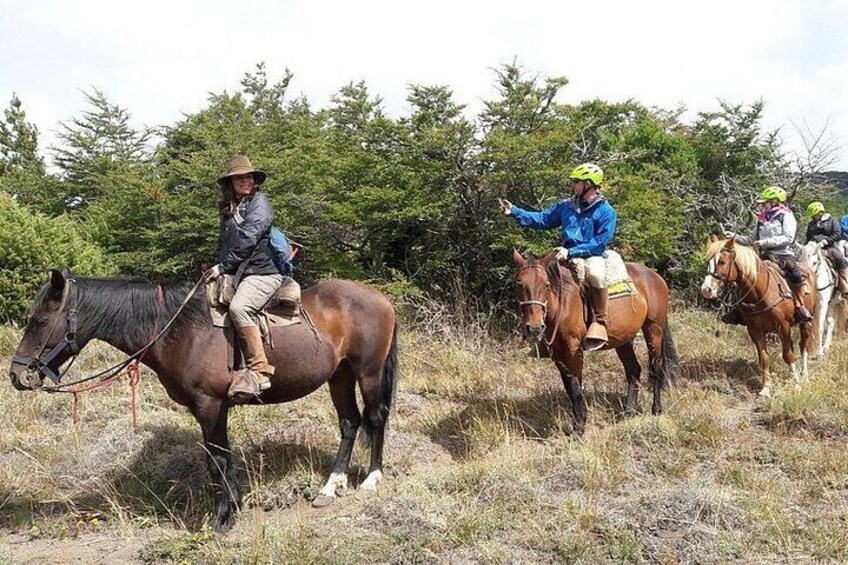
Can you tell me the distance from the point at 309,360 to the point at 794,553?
355cm

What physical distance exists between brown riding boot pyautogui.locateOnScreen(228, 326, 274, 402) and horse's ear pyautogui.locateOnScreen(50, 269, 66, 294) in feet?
4.04

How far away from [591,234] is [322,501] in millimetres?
3520

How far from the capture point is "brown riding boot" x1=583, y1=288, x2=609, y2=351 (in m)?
6.67

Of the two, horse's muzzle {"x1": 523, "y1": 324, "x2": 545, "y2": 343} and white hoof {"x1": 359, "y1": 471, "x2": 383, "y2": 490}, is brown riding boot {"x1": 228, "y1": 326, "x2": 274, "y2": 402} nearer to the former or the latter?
white hoof {"x1": 359, "y1": 471, "x2": 383, "y2": 490}

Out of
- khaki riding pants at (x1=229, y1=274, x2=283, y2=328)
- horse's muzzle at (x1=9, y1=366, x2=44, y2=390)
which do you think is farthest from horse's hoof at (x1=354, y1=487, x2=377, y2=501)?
horse's muzzle at (x1=9, y1=366, x2=44, y2=390)

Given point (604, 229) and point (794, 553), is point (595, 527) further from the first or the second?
point (604, 229)

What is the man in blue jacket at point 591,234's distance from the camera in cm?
661

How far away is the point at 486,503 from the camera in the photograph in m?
4.89

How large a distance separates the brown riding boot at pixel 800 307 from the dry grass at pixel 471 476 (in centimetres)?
70

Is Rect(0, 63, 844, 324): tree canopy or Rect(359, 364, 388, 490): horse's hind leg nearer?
Rect(359, 364, 388, 490): horse's hind leg

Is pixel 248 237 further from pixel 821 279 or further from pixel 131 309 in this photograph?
pixel 821 279

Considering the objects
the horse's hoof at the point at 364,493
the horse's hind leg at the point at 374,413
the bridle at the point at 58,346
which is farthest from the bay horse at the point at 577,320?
the bridle at the point at 58,346

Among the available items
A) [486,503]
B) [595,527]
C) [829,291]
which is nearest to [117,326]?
[486,503]

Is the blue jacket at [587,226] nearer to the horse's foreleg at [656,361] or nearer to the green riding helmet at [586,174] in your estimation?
the green riding helmet at [586,174]
